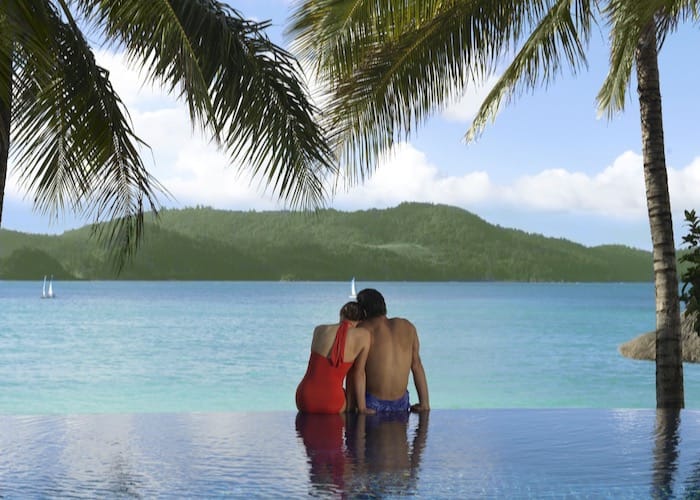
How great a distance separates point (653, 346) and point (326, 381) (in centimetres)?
2348

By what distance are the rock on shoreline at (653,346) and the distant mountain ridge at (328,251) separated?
10721 centimetres

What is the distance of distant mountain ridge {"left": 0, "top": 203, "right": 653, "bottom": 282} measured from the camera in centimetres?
14412

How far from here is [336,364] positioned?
7.03 metres

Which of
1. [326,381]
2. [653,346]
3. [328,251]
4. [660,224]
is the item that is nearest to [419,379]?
[326,381]

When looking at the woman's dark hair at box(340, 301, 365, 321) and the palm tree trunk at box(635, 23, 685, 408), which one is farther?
the palm tree trunk at box(635, 23, 685, 408)

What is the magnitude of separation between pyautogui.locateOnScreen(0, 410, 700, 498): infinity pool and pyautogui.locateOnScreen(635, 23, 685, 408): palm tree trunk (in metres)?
2.00

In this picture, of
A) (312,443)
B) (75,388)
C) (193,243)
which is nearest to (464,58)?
(312,443)

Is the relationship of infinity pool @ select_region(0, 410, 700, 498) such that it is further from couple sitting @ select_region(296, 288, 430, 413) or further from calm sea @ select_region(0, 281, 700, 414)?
calm sea @ select_region(0, 281, 700, 414)

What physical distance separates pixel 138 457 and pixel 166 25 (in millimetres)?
2711

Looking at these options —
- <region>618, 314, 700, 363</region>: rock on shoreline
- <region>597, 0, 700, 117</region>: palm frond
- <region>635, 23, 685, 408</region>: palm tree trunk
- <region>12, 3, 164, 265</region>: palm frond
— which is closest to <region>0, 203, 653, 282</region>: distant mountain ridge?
<region>618, 314, 700, 363</region>: rock on shoreline

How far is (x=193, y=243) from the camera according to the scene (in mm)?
145000

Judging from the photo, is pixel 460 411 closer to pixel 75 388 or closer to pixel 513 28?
pixel 513 28

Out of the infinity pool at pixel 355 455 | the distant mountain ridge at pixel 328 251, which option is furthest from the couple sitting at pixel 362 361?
the distant mountain ridge at pixel 328 251

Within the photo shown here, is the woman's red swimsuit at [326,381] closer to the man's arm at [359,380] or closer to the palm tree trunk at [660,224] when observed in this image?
the man's arm at [359,380]
